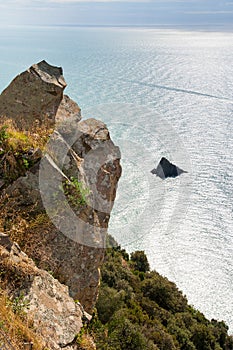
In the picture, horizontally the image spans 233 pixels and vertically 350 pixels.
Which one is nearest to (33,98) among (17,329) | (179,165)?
(17,329)

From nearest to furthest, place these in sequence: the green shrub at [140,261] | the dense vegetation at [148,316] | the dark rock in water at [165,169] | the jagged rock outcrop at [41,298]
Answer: the jagged rock outcrop at [41,298] < the dense vegetation at [148,316] < the green shrub at [140,261] < the dark rock in water at [165,169]

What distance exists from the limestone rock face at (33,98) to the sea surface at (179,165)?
1.78 meters

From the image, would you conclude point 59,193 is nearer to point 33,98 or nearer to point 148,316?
point 33,98

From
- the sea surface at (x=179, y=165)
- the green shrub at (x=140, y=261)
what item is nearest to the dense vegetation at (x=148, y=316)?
the green shrub at (x=140, y=261)

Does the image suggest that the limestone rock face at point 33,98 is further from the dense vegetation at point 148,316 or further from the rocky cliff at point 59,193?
the dense vegetation at point 148,316

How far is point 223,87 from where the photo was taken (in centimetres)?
9075

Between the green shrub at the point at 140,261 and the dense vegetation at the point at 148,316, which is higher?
the green shrub at the point at 140,261

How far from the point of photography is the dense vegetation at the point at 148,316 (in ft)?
54.9

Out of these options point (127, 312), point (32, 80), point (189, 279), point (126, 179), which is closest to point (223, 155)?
point (126, 179)

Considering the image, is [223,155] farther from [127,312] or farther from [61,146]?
[61,146]

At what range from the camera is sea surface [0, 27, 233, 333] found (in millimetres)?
36438

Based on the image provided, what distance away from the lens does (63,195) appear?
761 centimetres

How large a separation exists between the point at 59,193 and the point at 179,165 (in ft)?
161

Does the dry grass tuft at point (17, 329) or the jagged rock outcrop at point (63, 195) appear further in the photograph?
the jagged rock outcrop at point (63, 195)
